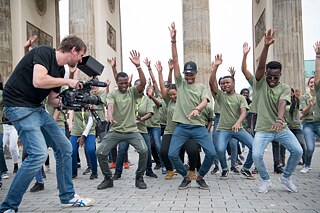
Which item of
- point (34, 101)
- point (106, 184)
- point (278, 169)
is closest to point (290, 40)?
point (278, 169)

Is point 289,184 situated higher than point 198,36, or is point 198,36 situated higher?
point 198,36

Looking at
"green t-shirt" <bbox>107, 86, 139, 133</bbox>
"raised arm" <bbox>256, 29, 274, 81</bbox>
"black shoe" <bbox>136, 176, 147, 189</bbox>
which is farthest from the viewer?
"green t-shirt" <bbox>107, 86, 139, 133</bbox>

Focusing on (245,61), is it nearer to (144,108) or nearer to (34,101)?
(144,108)

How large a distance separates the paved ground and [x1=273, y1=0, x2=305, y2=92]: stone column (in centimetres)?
991

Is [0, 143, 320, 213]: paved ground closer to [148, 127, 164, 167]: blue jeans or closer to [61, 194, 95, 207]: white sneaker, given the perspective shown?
[61, 194, 95, 207]: white sneaker

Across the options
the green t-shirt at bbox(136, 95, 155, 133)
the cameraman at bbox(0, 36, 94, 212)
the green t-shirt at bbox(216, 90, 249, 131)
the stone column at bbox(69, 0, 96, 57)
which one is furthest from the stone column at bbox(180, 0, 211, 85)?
the cameraman at bbox(0, 36, 94, 212)

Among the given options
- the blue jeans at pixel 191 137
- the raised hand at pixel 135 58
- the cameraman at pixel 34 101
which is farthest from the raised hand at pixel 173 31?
the cameraman at pixel 34 101

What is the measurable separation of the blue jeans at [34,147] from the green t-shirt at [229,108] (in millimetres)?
3556

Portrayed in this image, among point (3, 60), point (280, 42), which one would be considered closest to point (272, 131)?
point (280, 42)

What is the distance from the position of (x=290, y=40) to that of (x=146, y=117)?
10.6 meters

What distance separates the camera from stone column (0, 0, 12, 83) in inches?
688

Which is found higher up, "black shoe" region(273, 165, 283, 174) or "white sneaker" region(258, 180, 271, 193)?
"white sneaker" region(258, 180, 271, 193)

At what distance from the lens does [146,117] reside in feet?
27.7

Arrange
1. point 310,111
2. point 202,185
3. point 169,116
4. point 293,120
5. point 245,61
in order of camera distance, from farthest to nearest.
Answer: point 293,120
point 310,111
point 169,116
point 202,185
point 245,61
